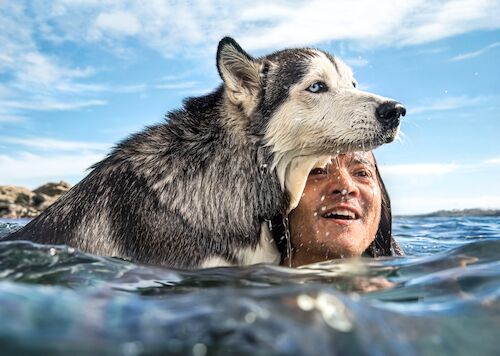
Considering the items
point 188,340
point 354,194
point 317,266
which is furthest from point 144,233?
point 188,340

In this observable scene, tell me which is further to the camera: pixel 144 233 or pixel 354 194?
pixel 354 194

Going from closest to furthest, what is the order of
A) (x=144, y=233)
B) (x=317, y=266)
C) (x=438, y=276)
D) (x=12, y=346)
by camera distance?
(x=12, y=346) < (x=438, y=276) < (x=317, y=266) < (x=144, y=233)

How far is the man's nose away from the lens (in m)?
5.15

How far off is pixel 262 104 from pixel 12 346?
3.87 metres

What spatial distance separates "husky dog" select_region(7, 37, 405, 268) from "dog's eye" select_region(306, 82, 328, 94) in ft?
0.05

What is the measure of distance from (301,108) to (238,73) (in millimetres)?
664

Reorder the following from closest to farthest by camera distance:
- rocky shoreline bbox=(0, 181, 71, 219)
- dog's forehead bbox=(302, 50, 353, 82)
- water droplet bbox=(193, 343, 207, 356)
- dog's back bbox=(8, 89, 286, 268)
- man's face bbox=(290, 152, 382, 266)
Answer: water droplet bbox=(193, 343, 207, 356) → dog's back bbox=(8, 89, 286, 268) → man's face bbox=(290, 152, 382, 266) → dog's forehead bbox=(302, 50, 353, 82) → rocky shoreline bbox=(0, 181, 71, 219)

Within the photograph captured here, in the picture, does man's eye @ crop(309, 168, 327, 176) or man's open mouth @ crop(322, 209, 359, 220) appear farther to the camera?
man's eye @ crop(309, 168, 327, 176)

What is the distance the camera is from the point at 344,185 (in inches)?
203

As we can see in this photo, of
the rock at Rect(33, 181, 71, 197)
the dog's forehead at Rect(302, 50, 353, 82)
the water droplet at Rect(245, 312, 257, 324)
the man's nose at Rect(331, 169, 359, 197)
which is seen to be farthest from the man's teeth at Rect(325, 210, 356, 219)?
the rock at Rect(33, 181, 71, 197)

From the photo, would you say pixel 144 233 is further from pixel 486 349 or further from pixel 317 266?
pixel 486 349

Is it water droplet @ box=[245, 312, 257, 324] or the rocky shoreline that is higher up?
the rocky shoreline

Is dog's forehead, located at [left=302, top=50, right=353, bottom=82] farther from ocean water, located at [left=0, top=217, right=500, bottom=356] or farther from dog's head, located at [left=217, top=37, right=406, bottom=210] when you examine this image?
ocean water, located at [left=0, top=217, right=500, bottom=356]

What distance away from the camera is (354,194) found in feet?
17.2
